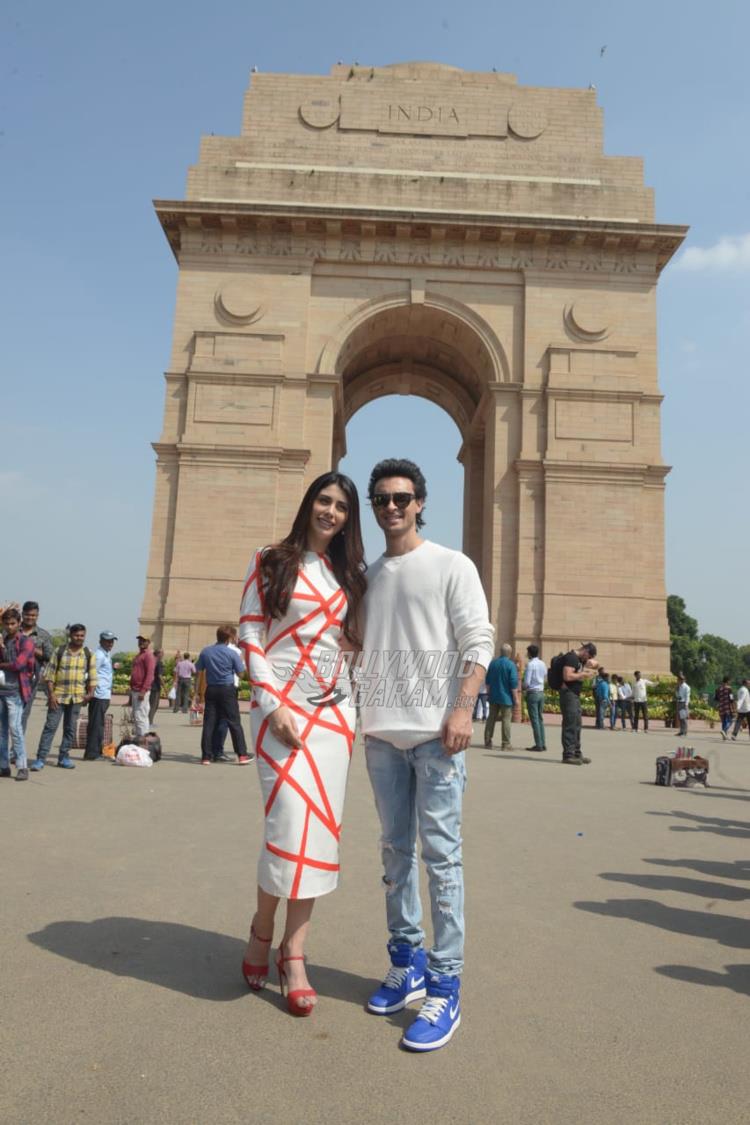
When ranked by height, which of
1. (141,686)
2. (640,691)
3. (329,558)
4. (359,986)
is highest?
(329,558)

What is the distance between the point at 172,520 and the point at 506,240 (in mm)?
12351

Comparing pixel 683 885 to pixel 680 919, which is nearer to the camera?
pixel 680 919

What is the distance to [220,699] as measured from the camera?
10.0m

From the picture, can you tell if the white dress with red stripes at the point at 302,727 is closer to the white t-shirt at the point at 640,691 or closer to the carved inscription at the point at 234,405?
the white t-shirt at the point at 640,691

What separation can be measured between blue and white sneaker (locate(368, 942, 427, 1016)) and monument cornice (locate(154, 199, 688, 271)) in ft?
73.8

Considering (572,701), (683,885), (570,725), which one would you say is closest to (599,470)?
(572,701)

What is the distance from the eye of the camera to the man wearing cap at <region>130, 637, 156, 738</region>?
36.0 feet

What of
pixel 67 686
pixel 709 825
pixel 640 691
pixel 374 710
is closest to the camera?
pixel 374 710

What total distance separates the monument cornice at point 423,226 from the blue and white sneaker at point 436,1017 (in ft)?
74.4

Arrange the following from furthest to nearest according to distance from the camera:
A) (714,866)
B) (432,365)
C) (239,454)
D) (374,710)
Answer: (432,365) < (239,454) < (714,866) < (374,710)

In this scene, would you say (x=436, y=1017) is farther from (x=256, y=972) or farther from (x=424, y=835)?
(x=256, y=972)

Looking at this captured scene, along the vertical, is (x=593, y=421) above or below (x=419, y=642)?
above

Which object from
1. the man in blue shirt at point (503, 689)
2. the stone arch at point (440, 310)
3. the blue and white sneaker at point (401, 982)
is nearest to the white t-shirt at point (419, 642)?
the blue and white sneaker at point (401, 982)

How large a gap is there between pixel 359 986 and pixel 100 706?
7673 millimetres
